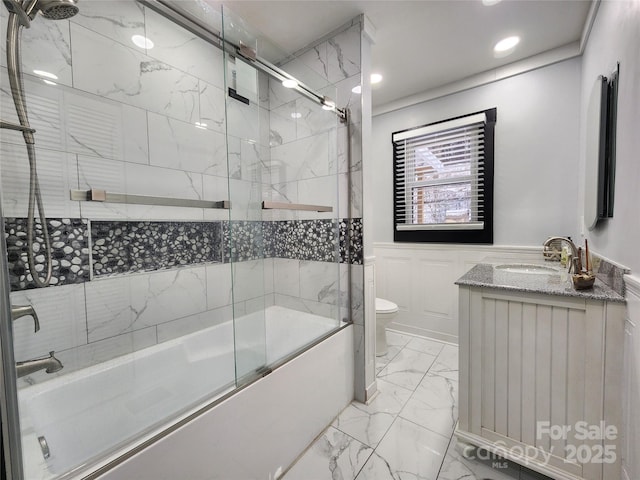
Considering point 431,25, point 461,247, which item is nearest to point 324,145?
point 431,25

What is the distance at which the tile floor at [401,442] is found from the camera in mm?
1311

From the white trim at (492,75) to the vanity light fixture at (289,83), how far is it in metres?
1.56

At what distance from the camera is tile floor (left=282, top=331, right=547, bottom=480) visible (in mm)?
1311

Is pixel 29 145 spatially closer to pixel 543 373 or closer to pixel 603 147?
pixel 543 373

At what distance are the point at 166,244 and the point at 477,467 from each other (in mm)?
2153

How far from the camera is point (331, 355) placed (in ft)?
5.41

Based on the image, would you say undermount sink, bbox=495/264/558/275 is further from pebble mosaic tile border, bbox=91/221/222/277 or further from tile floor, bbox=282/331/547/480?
pebble mosaic tile border, bbox=91/221/222/277

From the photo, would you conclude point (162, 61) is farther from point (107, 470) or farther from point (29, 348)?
point (107, 470)

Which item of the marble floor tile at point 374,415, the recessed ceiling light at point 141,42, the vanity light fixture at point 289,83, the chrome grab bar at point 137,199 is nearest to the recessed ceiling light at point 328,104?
the vanity light fixture at point 289,83

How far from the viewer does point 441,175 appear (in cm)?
267

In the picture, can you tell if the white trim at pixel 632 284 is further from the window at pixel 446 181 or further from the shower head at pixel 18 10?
the shower head at pixel 18 10

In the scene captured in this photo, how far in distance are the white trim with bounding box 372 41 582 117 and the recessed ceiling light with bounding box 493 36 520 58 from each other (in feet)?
0.64

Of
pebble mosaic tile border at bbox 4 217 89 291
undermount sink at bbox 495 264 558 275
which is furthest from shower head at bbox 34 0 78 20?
undermount sink at bbox 495 264 558 275

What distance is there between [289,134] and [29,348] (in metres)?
1.85
